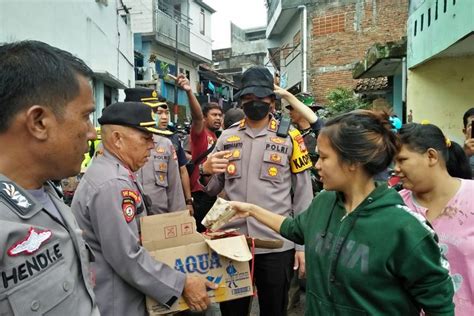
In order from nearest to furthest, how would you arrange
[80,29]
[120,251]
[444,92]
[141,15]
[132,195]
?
[120,251]
[132,195]
[444,92]
[80,29]
[141,15]

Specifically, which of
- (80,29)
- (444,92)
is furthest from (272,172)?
(80,29)

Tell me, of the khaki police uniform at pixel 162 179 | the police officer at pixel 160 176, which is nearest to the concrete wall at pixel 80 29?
the police officer at pixel 160 176

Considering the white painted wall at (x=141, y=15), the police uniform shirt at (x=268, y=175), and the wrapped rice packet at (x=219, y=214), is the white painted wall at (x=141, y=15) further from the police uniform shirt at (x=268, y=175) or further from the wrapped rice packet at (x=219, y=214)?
the wrapped rice packet at (x=219, y=214)

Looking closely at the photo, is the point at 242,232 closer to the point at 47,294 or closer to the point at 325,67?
the point at 47,294

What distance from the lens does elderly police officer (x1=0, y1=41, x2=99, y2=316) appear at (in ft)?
3.22

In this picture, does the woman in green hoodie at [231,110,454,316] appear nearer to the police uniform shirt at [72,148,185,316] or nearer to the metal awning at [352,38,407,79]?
the police uniform shirt at [72,148,185,316]

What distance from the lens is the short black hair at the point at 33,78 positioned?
3.44ft

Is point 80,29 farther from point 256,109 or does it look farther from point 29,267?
point 29,267

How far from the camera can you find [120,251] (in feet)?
5.94

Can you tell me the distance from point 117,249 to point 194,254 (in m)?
0.42

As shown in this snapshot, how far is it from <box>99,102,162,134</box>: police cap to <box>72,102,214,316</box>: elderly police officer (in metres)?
0.23

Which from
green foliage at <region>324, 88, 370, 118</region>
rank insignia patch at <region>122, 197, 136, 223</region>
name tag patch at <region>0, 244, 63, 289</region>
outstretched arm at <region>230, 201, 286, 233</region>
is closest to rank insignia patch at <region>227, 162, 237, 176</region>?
outstretched arm at <region>230, 201, 286, 233</region>

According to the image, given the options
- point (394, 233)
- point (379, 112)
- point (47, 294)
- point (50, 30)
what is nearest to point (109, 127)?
point (47, 294)

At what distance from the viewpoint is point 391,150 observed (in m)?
1.69
